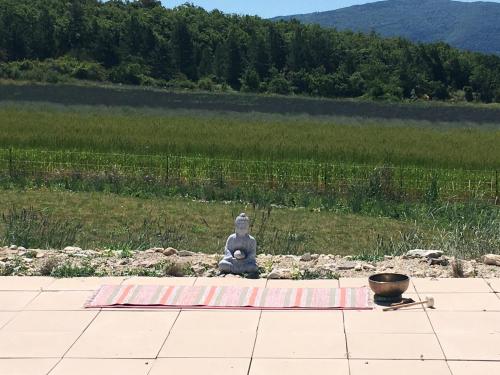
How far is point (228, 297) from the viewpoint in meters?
7.64

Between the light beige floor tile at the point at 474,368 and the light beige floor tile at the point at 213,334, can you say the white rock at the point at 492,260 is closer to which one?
the light beige floor tile at the point at 213,334

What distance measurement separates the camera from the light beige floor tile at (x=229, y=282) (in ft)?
26.7

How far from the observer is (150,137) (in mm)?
26875

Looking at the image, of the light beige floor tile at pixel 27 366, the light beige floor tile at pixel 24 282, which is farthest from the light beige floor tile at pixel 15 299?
the light beige floor tile at pixel 27 366

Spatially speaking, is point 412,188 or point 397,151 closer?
point 412,188

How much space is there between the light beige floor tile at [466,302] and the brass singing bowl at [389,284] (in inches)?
12.1

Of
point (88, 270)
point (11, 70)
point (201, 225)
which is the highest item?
point (88, 270)

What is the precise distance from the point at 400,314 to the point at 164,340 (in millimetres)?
1846

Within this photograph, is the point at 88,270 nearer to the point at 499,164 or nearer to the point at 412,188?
the point at 412,188

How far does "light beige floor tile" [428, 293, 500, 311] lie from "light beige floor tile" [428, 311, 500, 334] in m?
0.13

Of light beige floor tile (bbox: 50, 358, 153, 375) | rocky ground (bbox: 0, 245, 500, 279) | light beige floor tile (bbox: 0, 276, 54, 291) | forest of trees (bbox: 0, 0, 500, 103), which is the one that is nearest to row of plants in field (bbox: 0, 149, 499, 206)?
rocky ground (bbox: 0, 245, 500, 279)

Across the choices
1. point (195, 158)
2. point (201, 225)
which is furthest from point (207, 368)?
point (195, 158)

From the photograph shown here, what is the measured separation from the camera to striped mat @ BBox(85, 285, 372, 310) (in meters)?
7.38

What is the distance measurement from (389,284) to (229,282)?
1566 mm
